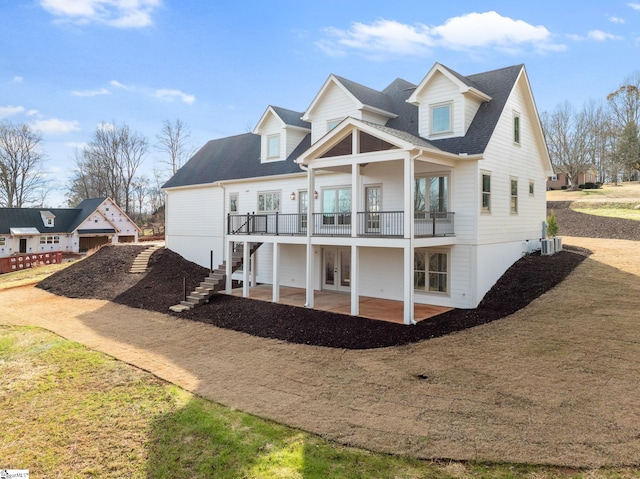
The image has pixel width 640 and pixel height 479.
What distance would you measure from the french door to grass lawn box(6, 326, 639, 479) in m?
9.70

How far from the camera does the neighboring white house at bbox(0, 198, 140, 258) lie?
3922cm

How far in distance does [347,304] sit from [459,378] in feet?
22.1

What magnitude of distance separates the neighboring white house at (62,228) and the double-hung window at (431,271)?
39452 mm

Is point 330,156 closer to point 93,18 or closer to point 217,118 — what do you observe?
point 93,18

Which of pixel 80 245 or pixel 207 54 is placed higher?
pixel 207 54

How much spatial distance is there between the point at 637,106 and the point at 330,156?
56.3 metres

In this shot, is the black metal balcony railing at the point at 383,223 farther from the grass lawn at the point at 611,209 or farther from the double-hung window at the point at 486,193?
the grass lawn at the point at 611,209

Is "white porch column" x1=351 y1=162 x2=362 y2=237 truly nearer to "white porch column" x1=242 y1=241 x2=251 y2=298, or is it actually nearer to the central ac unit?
"white porch column" x1=242 y1=241 x2=251 y2=298

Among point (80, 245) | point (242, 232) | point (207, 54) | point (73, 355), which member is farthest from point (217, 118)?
point (73, 355)

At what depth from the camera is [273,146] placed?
66.3 ft

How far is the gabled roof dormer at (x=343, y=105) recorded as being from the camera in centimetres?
1644

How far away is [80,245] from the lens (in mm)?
44094

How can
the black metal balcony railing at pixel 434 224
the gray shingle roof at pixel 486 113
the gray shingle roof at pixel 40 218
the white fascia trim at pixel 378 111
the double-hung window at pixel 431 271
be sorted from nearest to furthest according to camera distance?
1. the black metal balcony railing at pixel 434 224
2. the gray shingle roof at pixel 486 113
3. the double-hung window at pixel 431 271
4. the white fascia trim at pixel 378 111
5. the gray shingle roof at pixel 40 218

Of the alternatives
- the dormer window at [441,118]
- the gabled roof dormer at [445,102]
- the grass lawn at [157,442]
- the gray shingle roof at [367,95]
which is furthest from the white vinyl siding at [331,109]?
the grass lawn at [157,442]
